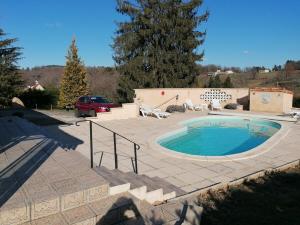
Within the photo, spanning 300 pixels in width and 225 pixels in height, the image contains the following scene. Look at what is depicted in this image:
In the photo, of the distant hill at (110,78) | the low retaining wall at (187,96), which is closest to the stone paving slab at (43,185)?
the low retaining wall at (187,96)

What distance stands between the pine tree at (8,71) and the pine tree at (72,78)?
3.90 meters

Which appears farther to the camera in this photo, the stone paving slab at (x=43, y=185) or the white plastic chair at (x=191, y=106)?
the white plastic chair at (x=191, y=106)

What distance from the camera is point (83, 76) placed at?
81.8 feet

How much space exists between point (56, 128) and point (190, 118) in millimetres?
6868

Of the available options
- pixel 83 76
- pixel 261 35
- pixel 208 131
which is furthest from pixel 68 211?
pixel 261 35

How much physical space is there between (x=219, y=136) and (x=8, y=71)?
19.6 m

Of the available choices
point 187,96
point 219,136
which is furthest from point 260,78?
point 219,136

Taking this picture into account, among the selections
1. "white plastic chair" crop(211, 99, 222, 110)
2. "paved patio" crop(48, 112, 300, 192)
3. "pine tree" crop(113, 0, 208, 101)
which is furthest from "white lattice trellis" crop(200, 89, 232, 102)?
"paved patio" crop(48, 112, 300, 192)

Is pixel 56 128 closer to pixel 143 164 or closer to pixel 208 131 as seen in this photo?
pixel 143 164

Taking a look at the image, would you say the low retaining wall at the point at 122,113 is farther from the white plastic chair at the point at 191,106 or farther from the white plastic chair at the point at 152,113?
the white plastic chair at the point at 191,106

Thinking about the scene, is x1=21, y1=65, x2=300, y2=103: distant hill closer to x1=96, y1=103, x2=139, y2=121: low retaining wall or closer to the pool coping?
x1=96, y1=103, x2=139, y2=121: low retaining wall

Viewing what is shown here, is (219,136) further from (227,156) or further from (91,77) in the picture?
(91,77)

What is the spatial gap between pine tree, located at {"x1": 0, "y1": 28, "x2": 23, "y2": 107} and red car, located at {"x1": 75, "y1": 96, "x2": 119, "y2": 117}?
10.4 m

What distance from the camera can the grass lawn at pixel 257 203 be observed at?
428 centimetres
